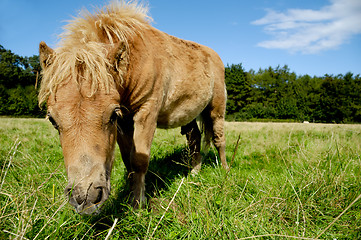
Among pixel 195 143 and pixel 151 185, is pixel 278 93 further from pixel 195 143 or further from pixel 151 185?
pixel 151 185

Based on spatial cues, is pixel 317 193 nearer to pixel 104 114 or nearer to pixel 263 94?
pixel 104 114

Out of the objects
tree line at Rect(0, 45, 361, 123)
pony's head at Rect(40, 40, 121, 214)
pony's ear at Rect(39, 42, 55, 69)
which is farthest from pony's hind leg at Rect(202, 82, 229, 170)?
tree line at Rect(0, 45, 361, 123)

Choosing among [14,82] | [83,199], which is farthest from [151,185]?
[14,82]

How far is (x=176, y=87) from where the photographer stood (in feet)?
10.9

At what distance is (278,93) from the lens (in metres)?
54.9

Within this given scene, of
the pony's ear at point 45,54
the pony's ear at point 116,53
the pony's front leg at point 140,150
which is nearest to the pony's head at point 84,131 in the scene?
the pony's ear at point 45,54

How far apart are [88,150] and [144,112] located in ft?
3.64

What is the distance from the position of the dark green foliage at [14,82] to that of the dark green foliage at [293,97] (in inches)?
1639

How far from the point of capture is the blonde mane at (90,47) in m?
1.82

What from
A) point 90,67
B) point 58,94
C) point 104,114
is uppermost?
point 90,67

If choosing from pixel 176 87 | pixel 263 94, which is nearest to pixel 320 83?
pixel 263 94

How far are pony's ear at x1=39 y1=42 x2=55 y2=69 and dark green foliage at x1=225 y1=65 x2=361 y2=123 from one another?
1703 inches

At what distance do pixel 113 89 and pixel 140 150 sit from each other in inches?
40.4

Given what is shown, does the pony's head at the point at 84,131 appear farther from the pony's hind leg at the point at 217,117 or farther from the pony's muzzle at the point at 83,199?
the pony's hind leg at the point at 217,117
